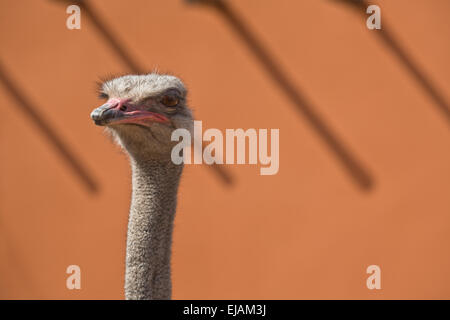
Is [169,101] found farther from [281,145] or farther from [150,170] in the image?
[281,145]

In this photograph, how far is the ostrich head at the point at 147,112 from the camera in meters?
1.04

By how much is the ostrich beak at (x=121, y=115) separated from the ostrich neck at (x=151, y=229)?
117 mm

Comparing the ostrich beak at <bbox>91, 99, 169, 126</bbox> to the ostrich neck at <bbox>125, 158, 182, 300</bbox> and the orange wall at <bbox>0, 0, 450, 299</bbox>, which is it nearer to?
the ostrich neck at <bbox>125, 158, 182, 300</bbox>

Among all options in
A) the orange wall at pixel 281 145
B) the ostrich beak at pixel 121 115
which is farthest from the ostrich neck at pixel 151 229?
the orange wall at pixel 281 145

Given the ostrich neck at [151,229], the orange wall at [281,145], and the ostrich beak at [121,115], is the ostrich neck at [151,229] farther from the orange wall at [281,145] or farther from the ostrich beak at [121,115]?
the orange wall at [281,145]

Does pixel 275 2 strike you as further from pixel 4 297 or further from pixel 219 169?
pixel 4 297

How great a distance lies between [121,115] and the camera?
0.99 metres

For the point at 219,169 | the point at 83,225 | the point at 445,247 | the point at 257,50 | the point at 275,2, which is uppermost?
the point at 275,2

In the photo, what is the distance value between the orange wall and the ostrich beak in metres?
1.36

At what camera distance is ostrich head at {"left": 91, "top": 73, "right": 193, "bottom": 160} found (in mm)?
1040

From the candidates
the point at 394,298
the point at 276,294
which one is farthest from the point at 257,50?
the point at 394,298

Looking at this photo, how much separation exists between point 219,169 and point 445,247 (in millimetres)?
1237

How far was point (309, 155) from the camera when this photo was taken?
2500mm

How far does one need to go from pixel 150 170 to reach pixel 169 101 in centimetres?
17
